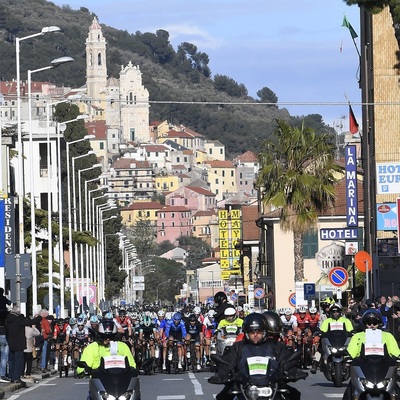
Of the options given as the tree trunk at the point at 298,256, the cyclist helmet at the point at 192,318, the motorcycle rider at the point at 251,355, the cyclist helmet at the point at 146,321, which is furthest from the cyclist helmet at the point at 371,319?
the tree trunk at the point at 298,256

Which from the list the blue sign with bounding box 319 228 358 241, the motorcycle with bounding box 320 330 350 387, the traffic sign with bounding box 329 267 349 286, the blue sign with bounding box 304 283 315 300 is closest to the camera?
the motorcycle with bounding box 320 330 350 387

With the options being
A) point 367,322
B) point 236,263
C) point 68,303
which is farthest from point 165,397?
point 236,263

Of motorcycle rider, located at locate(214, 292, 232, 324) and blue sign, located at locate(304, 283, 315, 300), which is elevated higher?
motorcycle rider, located at locate(214, 292, 232, 324)

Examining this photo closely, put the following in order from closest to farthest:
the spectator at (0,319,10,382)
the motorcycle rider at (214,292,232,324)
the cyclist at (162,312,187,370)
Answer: the motorcycle rider at (214,292,232,324) → the spectator at (0,319,10,382) → the cyclist at (162,312,187,370)

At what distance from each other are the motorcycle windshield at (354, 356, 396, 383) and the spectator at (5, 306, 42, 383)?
14455mm

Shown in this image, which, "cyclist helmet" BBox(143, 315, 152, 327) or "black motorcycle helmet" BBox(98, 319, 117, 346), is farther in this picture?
"cyclist helmet" BBox(143, 315, 152, 327)

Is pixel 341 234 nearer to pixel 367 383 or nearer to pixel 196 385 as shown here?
pixel 196 385

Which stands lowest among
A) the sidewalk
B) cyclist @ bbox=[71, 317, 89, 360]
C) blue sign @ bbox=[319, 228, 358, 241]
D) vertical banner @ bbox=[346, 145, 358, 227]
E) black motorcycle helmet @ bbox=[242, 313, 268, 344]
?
the sidewalk

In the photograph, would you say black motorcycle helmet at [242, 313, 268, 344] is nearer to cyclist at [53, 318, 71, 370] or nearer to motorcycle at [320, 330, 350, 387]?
motorcycle at [320, 330, 350, 387]

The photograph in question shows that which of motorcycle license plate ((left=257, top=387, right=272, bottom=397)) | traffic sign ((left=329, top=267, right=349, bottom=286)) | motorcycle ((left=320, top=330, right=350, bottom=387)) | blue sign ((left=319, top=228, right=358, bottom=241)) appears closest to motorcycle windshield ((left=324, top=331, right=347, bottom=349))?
motorcycle ((left=320, top=330, right=350, bottom=387))

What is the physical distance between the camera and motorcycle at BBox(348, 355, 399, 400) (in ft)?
53.9

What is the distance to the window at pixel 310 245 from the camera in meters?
74.8

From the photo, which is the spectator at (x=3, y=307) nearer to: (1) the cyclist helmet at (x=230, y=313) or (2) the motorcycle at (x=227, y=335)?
(2) the motorcycle at (x=227, y=335)

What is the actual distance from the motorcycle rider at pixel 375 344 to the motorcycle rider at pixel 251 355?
2.56 metres
